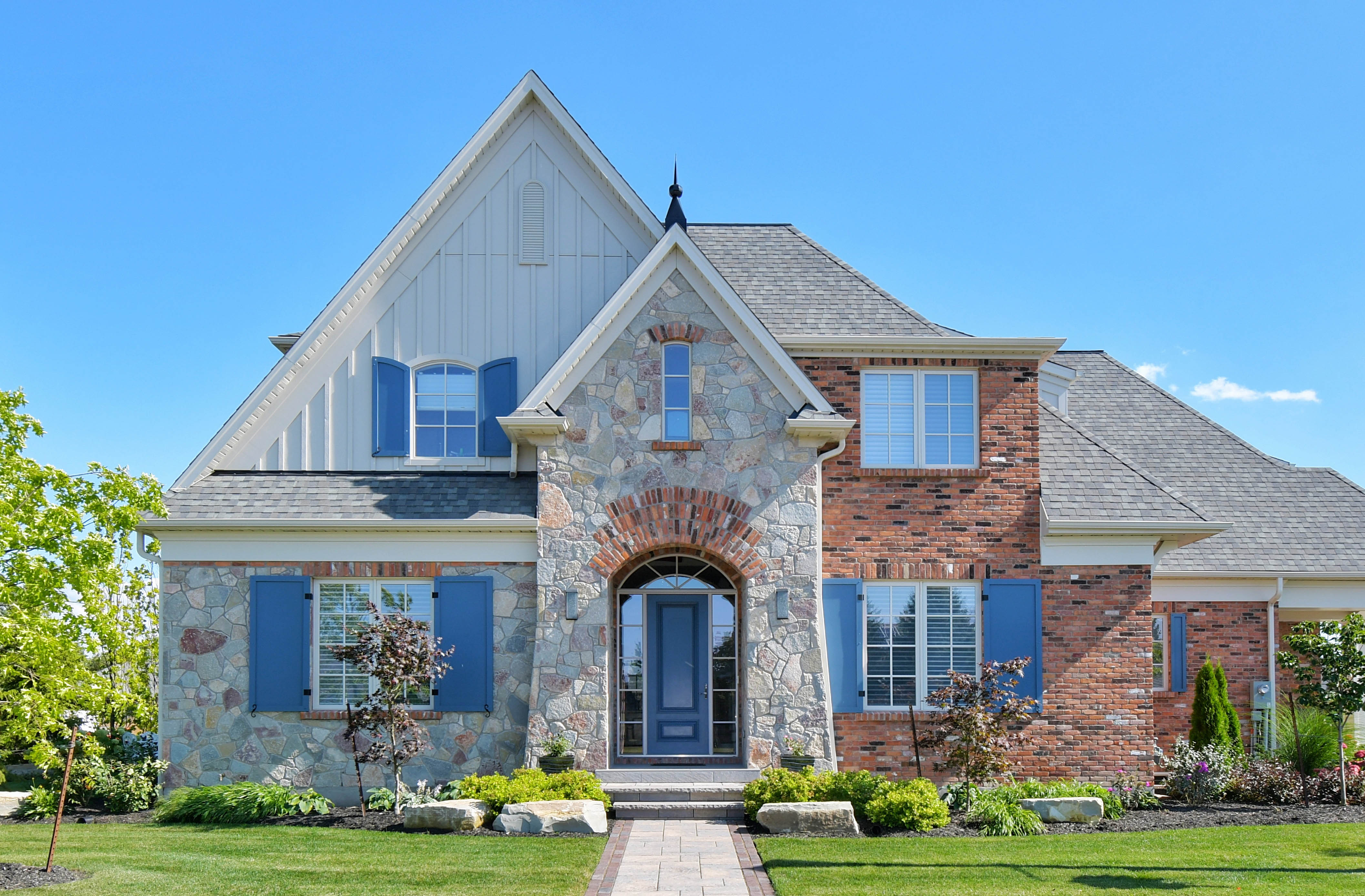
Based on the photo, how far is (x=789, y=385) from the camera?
14727mm

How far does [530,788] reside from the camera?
12.9 meters

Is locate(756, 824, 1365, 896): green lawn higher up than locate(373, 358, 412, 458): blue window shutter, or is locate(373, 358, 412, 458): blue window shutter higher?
locate(373, 358, 412, 458): blue window shutter

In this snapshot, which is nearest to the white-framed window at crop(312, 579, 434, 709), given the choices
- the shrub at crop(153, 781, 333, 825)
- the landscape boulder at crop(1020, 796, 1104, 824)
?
the shrub at crop(153, 781, 333, 825)

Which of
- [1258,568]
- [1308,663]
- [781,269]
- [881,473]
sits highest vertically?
[781,269]

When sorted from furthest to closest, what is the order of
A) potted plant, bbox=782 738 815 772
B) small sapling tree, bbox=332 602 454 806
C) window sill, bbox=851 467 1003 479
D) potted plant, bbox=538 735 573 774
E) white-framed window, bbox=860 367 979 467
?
1. white-framed window, bbox=860 367 979 467
2. window sill, bbox=851 467 1003 479
3. potted plant, bbox=782 738 815 772
4. potted plant, bbox=538 735 573 774
5. small sapling tree, bbox=332 602 454 806

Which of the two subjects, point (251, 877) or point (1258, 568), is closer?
point (251, 877)

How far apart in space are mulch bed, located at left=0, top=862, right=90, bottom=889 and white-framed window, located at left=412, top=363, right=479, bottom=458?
710cm

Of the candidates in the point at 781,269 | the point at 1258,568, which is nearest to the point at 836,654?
the point at 781,269

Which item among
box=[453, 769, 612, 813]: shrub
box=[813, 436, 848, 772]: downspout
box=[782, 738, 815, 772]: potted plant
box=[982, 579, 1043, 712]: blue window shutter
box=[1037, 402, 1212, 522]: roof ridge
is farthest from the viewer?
box=[1037, 402, 1212, 522]: roof ridge

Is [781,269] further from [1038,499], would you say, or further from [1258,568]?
[1258,568]

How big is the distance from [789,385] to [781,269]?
11.3ft

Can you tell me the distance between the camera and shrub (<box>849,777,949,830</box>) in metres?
12.5

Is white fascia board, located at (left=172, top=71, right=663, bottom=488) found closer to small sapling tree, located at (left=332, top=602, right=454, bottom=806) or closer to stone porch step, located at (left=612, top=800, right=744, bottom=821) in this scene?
small sapling tree, located at (left=332, top=602, right=454, bottom=806)

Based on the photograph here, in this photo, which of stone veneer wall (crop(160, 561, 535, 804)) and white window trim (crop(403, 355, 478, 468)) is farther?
white window trim (crop(403, 355, 478, 468))
